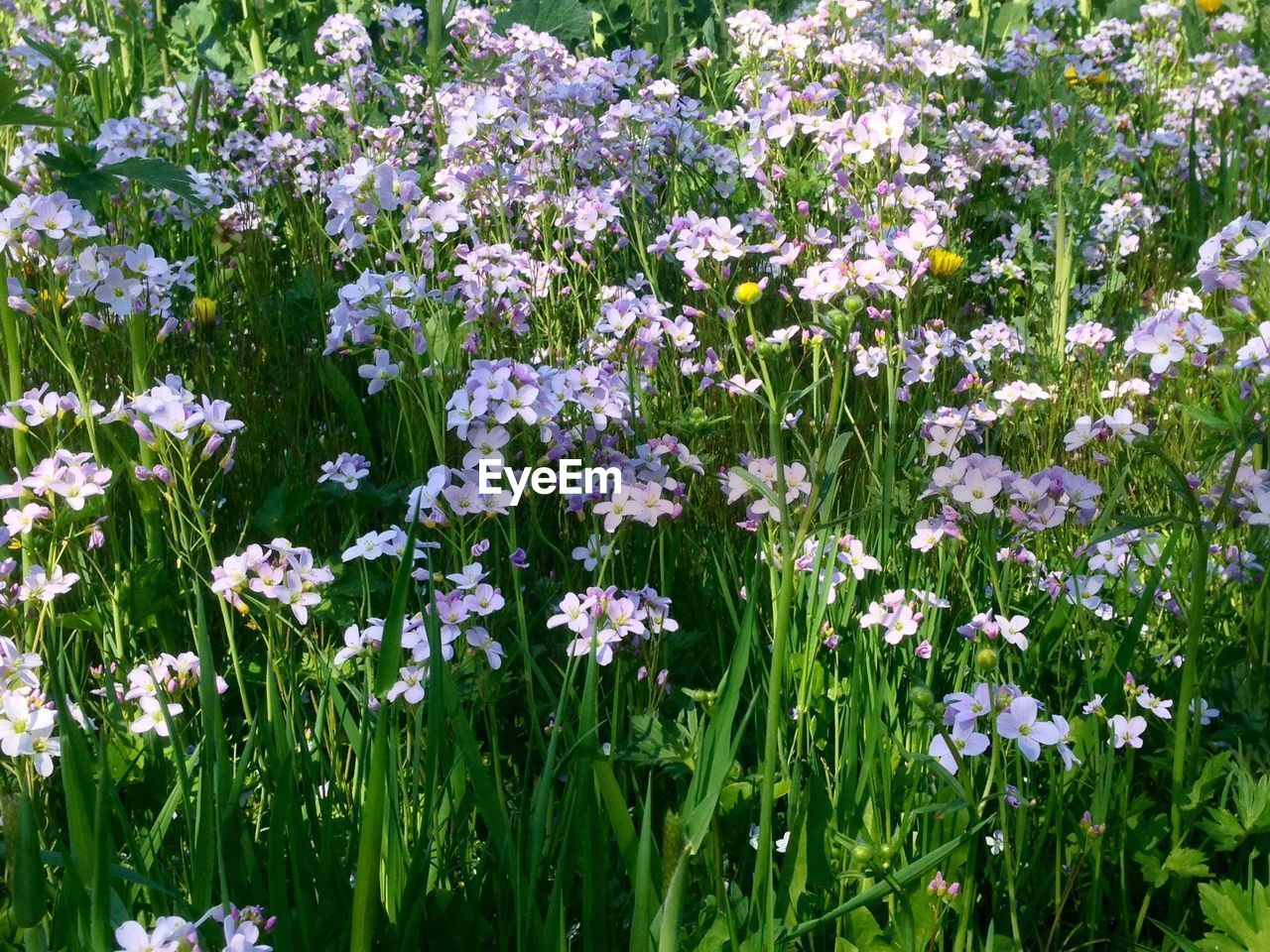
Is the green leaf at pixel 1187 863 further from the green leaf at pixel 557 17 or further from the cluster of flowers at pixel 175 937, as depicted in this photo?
the green leaf at pixel 557 17

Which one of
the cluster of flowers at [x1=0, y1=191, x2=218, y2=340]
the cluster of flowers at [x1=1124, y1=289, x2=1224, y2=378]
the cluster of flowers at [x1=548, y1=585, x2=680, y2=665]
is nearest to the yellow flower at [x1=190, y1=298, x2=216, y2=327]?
the cluster of flowers at [x1=0, y1=191, x2=218, y2=340]

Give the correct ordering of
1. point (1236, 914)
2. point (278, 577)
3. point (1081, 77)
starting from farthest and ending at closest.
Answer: point (1081, 77)
point (278, 577)
point (1236, 914)

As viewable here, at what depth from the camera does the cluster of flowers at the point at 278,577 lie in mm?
1775

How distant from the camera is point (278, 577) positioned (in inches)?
71.1

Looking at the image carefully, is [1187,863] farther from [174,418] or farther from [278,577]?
[174,418]

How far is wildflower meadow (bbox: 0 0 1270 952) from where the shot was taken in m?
1.50

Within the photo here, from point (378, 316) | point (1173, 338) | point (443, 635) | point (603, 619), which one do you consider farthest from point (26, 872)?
point (1173, 338)

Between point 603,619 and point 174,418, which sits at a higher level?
point 174,418

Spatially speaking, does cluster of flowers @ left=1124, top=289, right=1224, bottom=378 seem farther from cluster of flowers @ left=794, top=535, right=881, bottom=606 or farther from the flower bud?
the flower bud

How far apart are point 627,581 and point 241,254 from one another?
1.99 meters

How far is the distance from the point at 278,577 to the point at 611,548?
509mm

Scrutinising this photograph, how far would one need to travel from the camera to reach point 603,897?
4.93 ft

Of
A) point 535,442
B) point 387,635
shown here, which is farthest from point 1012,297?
point 387,635

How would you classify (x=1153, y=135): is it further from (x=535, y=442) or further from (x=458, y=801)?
(x=458, y=801)
